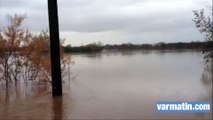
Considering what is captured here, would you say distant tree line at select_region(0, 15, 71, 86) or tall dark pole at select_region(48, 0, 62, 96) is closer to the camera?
tall dark pole at select_region(48, 0, 62, 96)

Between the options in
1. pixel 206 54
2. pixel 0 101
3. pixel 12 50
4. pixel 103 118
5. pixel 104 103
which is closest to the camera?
pixel 103 118

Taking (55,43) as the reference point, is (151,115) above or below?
below

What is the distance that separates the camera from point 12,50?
1939 cm

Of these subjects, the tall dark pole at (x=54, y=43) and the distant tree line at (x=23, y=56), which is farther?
the distant tree line at (x=23, y=56)

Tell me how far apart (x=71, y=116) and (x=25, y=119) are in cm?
110

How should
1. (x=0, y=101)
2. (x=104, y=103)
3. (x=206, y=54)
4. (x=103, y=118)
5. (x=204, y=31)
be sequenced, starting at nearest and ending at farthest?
(x=103, y=118)
(x=104, y=103)
(x=0, y=101)
(x=204, y=31)
(x=206, y=54)

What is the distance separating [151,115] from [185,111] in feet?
2.97

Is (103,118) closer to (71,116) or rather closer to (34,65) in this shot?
(71,116)

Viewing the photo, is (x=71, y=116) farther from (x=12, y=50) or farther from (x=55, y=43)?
(x=12, y=50)

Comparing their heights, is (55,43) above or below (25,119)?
above

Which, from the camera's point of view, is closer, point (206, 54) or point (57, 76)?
point (57, 76)

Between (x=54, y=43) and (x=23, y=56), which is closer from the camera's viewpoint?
(x=54, y=43)

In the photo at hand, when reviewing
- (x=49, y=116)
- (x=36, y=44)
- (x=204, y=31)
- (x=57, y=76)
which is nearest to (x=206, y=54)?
(x=204, y=31)

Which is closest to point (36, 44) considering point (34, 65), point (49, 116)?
point (34, 65)
